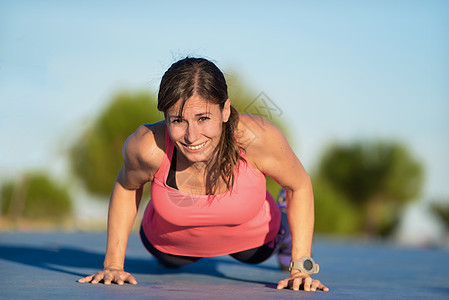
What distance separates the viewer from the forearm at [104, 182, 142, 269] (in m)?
2.75

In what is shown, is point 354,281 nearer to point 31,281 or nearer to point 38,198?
point 31,281

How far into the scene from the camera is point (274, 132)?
271cm

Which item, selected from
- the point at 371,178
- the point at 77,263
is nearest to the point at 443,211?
the point at 371,178

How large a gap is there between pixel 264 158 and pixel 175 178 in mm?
452

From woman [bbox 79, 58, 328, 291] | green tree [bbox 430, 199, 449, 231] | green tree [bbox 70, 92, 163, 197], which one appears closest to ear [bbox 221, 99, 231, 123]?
woman [bbox 79, 58, 328, 291]

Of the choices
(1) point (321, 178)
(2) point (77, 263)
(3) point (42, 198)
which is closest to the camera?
(2) point (77, 263)

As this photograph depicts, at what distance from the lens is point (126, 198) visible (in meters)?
2.86

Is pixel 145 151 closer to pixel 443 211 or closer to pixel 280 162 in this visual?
pixel 280 162

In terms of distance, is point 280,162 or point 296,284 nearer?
point 296,284

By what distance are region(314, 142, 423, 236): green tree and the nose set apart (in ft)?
85.4

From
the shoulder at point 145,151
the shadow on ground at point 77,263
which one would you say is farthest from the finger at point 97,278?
the shoulder at point 145,151

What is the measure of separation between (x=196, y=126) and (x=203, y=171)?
361mm

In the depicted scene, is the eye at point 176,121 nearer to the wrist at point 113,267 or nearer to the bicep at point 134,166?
the bicep at point 134,166

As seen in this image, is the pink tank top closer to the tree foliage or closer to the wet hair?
the wet hair
